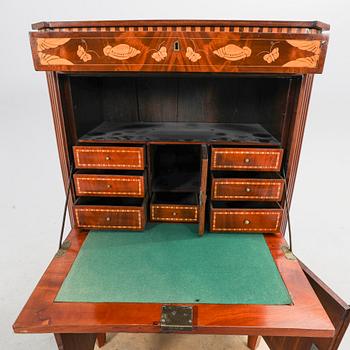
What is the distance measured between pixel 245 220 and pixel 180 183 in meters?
0.36

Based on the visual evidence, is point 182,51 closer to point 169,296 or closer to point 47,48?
point 47,48

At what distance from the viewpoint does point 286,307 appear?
85 cm

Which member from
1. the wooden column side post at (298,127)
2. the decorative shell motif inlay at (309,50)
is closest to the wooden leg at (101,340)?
the wooden column side post at (298,127)

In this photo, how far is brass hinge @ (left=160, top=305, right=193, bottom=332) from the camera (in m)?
0.79

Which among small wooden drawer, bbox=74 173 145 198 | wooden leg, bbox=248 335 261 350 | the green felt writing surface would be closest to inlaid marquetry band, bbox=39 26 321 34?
small wooden drawer, bbox=74 173 145 198

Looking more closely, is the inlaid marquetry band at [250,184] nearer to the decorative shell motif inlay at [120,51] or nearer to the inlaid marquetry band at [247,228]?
the inlaid marquetry band at [247,228]

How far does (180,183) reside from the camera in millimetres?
1354

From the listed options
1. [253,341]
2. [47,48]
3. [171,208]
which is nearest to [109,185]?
[171,208]

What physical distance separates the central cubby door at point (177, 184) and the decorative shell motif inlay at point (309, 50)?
412 millimetres

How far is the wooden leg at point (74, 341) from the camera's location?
0.89 meters

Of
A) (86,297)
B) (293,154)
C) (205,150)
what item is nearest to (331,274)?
(293,154)

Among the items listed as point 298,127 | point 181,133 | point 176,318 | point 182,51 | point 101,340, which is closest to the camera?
point 176,318

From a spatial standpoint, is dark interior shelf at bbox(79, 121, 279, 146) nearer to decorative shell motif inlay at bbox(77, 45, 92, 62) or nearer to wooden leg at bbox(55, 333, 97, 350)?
decorative shell motif inlay at bbox(77, 45, 92, 62)

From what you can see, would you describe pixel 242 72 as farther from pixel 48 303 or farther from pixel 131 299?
pixel 48 303
